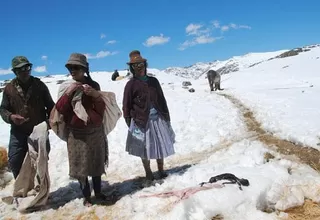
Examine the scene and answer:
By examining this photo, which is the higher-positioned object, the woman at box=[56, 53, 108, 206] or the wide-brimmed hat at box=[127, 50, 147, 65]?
the wide-brimmed hat at box=[127, 50, 147, 65]

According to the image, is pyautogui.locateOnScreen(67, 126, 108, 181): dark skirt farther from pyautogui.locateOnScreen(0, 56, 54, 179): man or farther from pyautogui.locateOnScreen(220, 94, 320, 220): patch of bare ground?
pyautogui.locateOnScreen(220, 94, 320, 220): patch of bare ground

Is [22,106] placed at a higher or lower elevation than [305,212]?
higher

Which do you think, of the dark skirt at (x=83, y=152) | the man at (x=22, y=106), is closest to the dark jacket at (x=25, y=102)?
the man at (x=22, y=106)

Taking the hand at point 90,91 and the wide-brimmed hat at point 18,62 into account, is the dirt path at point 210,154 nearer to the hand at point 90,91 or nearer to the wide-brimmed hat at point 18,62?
the hand at point 90,91

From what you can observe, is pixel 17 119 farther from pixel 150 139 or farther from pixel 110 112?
pixel 150 139

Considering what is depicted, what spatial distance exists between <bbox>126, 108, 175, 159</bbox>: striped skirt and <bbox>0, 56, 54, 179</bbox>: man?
4.38 ft

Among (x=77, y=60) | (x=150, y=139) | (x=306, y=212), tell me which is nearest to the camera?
(x=306, y=212)

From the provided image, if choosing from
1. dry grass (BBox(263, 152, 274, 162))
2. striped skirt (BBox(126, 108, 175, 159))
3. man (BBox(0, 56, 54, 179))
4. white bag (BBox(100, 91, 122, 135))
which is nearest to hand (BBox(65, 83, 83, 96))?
white bag (BBox(100, 91, 122, 135))

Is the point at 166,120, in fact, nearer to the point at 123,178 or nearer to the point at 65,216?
the point at 123,178

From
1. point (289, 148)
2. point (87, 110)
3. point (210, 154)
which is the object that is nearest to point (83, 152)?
point (87, 110)

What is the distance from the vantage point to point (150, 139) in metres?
5.36

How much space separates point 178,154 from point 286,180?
3178 millimetres

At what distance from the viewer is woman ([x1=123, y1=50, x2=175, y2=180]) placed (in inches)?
208

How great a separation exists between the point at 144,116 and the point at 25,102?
1728 mm
